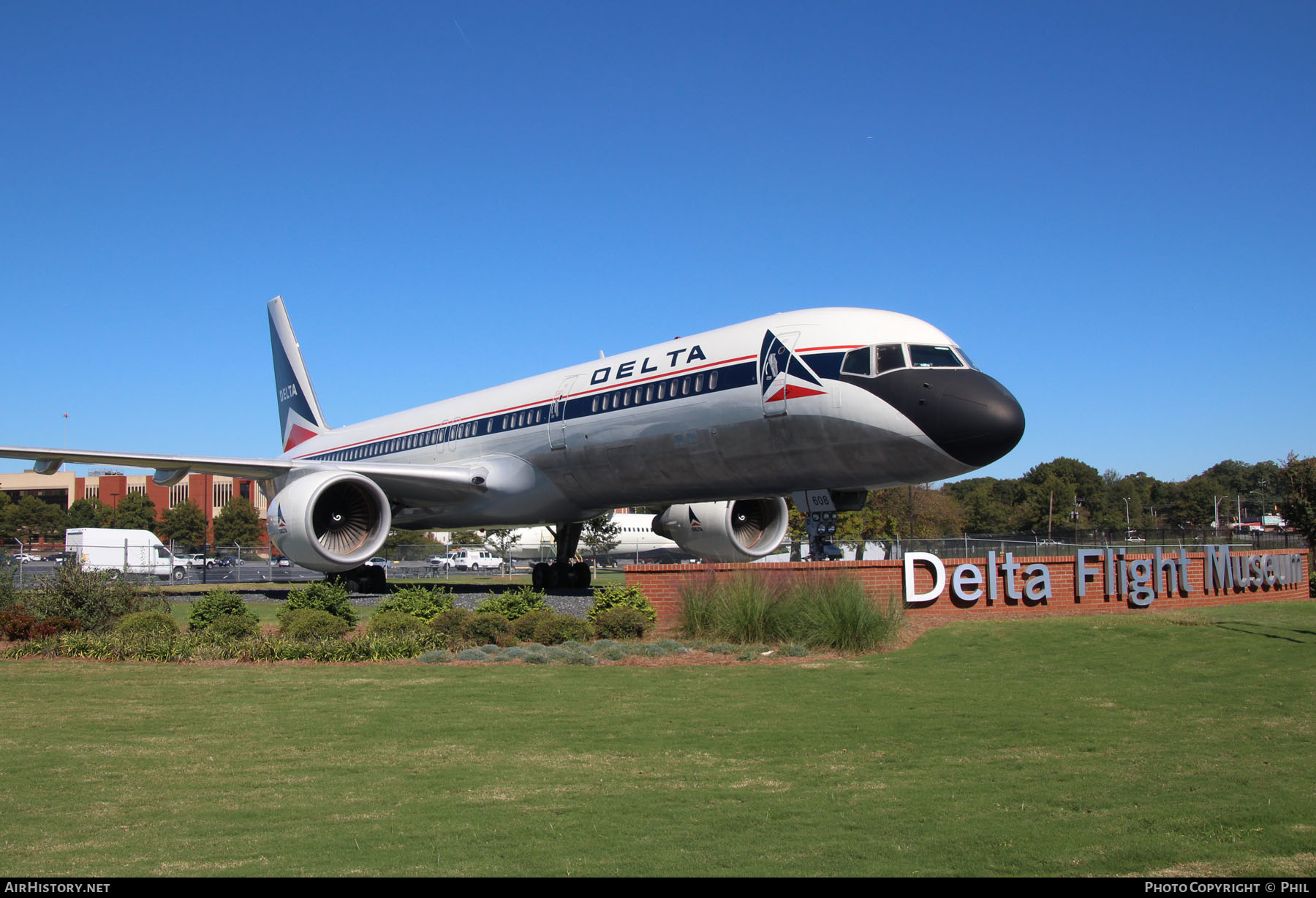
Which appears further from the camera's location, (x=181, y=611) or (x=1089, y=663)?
(x=181, y=611)

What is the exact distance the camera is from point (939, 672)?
10.7 m

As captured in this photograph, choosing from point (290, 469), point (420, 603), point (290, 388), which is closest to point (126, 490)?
point (290, 388)

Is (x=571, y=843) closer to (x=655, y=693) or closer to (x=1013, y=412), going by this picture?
(x=655, y=693)

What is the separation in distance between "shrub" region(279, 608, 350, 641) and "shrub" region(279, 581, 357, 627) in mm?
947

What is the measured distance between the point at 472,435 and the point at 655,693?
13547mm

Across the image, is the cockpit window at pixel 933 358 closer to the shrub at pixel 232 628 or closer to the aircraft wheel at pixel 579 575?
the shrub at pixel 232 628

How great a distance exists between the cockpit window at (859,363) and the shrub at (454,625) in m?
6.27

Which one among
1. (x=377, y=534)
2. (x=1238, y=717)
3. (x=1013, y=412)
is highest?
(x=1013, y=412)

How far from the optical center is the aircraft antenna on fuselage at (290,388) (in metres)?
32.3

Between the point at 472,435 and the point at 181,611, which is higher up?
the point at 472,435

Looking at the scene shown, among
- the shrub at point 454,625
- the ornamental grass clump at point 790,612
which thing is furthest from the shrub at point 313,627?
the ornamental grass clump at point 790,612

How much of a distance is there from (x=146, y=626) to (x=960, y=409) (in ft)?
37.1

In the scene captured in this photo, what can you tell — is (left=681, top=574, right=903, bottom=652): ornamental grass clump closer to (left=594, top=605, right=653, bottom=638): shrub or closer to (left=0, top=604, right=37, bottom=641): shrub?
(left=594, top=605, right=653, bottom=638): shrub
